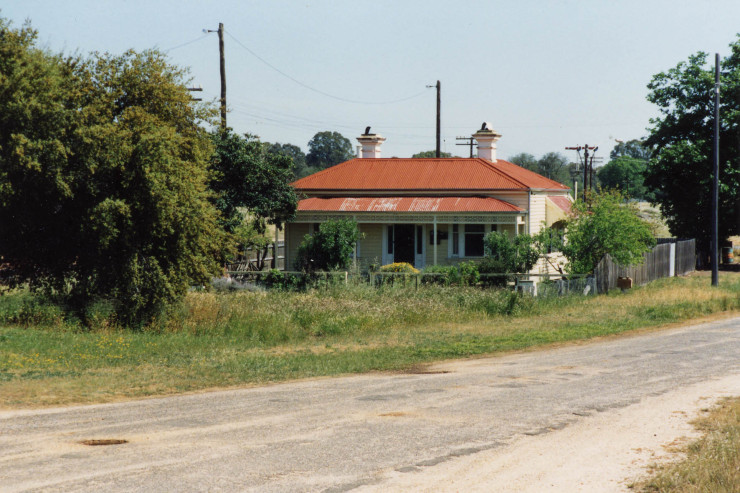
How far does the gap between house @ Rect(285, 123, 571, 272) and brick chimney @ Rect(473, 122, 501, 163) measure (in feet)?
5.15

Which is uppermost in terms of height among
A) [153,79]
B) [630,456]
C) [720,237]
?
[153,79]

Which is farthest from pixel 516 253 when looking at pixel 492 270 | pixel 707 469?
pixel 707 469

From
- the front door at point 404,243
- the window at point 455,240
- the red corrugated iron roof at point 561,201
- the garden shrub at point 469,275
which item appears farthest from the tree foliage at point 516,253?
the red corrugated iron roof at point 561,201

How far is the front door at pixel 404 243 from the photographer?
3819cm

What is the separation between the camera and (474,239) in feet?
122

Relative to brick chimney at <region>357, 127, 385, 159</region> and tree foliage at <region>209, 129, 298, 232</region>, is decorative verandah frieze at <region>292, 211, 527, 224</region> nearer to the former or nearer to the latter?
tree foliage at <region>209, 129, 298, 232</region>

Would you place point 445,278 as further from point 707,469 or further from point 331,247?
point 707,469

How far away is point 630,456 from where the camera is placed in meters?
9.98

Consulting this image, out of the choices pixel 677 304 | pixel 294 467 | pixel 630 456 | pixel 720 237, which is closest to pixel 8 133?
pixel 294 467

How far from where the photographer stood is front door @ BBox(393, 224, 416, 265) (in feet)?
125

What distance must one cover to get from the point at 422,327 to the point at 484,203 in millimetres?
14519

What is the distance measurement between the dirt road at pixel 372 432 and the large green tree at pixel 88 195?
8180mm

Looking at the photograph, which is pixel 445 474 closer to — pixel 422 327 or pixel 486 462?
pixel 486 462

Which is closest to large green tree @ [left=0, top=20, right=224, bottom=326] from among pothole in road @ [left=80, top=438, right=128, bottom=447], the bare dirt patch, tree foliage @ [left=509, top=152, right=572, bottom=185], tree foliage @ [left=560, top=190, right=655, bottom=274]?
pothole in road @ [left=80, top=438, right=128, bottom=447]
